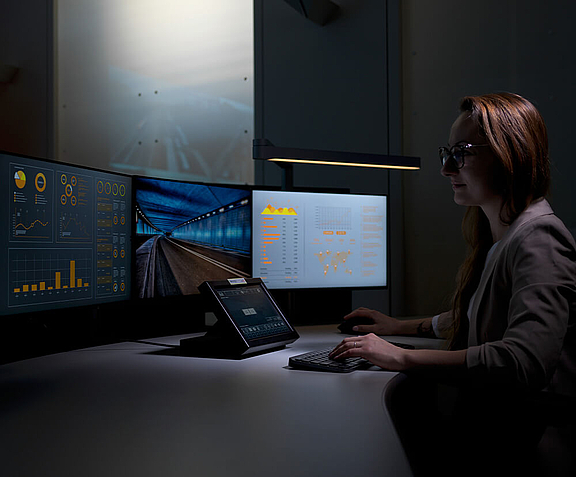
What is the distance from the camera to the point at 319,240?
1.79 metres

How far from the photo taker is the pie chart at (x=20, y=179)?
1.12 metres

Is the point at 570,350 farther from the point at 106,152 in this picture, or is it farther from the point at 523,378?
the point at 106,152

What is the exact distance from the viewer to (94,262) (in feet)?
4.35

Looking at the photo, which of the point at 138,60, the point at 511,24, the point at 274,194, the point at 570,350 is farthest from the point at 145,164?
the point at 570,350

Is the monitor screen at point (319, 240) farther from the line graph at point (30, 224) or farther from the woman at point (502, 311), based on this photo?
the line graph at point (30, 224)

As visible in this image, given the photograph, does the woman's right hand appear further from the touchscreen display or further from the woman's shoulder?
the woman's shoulder

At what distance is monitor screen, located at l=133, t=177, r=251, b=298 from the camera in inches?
57.7

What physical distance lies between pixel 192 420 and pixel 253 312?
1.91 feet

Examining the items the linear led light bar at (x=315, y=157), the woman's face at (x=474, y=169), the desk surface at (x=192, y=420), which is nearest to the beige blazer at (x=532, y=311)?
the woman's face at (x=474, y=169)

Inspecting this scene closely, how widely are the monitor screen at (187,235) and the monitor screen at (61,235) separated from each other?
0.16 ft

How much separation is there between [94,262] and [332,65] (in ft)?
4.82

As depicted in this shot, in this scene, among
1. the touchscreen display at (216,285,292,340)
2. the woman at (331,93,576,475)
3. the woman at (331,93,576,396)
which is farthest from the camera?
the touchscreen display at (216,285,292,340)

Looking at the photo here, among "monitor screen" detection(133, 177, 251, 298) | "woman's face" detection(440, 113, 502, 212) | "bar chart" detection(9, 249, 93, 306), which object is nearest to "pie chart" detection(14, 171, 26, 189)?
"bar chart" detection(9, 249, 93, 306)

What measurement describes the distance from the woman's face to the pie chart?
37.8 inches
